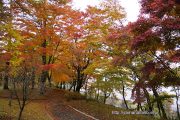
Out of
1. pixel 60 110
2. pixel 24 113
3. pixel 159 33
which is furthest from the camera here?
pixel 60 110

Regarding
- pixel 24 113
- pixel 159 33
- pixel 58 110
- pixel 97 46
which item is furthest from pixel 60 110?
pixel 159 33

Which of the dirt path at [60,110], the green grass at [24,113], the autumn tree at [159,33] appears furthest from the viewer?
the dirt path at [60,110]

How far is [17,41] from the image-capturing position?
1091 centimetres

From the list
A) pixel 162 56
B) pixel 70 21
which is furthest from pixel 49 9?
pixel 162 56

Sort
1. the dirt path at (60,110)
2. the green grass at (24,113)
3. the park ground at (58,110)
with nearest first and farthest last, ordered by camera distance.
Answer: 1. the green grass at (24,113)
2. the park ground at (58,110)
3. the dirt path at (60,110)

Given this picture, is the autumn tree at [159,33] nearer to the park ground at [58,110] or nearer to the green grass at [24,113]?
the park ground at [58,110]

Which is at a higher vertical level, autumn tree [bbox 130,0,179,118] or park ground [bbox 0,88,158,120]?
autumn tree [bbox 130,0,179,118]

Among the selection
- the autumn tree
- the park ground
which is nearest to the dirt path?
the park ground

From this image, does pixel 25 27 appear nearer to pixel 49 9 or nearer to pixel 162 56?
pixel 49 9

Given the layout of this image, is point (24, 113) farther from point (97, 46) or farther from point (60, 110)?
point (97, 46)

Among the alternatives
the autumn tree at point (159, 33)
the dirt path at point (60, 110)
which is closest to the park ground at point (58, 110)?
the dirt path at point (60, 110)

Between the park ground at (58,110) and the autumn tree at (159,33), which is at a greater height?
the autumn tree at (159,33)

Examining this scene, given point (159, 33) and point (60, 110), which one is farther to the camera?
point (60, 110)

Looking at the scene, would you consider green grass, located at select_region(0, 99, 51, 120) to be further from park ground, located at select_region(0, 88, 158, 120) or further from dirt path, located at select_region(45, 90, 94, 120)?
dirt path, located at select_region(45, 90, 94, 120)
